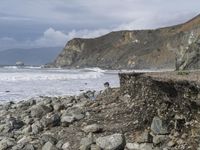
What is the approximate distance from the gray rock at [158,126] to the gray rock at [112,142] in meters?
0.74

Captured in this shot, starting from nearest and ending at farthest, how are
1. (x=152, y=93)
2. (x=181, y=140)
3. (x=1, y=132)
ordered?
(x=181, y=140), (x=152, y=93), (x=1, y=132)

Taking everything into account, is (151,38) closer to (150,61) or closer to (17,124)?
(150,61)

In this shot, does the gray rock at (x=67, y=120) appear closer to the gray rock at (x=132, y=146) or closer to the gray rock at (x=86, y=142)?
the gray rock at (x=86, y=142)

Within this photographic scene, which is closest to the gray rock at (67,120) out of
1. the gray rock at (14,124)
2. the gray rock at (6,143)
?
the gray rock at (6,143)

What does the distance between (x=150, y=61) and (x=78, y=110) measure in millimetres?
118330

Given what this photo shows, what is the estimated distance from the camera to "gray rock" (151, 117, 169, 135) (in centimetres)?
1065

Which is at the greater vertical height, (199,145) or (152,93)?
(152,93)


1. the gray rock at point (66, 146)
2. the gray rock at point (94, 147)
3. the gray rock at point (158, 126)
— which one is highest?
the gray rock at point (158, 126)

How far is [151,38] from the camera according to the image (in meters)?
152

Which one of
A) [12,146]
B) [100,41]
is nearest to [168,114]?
[12,146]

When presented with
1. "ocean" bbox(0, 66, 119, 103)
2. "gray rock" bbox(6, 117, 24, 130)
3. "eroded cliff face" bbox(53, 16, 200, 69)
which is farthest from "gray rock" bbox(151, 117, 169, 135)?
"eroded cliff face" bbox(53, 16, 200, 69)

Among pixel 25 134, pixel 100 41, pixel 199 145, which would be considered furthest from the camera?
pixel 100 41

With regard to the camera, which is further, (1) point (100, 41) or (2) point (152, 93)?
(1) point (100, 41)

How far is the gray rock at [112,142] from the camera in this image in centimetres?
1070
